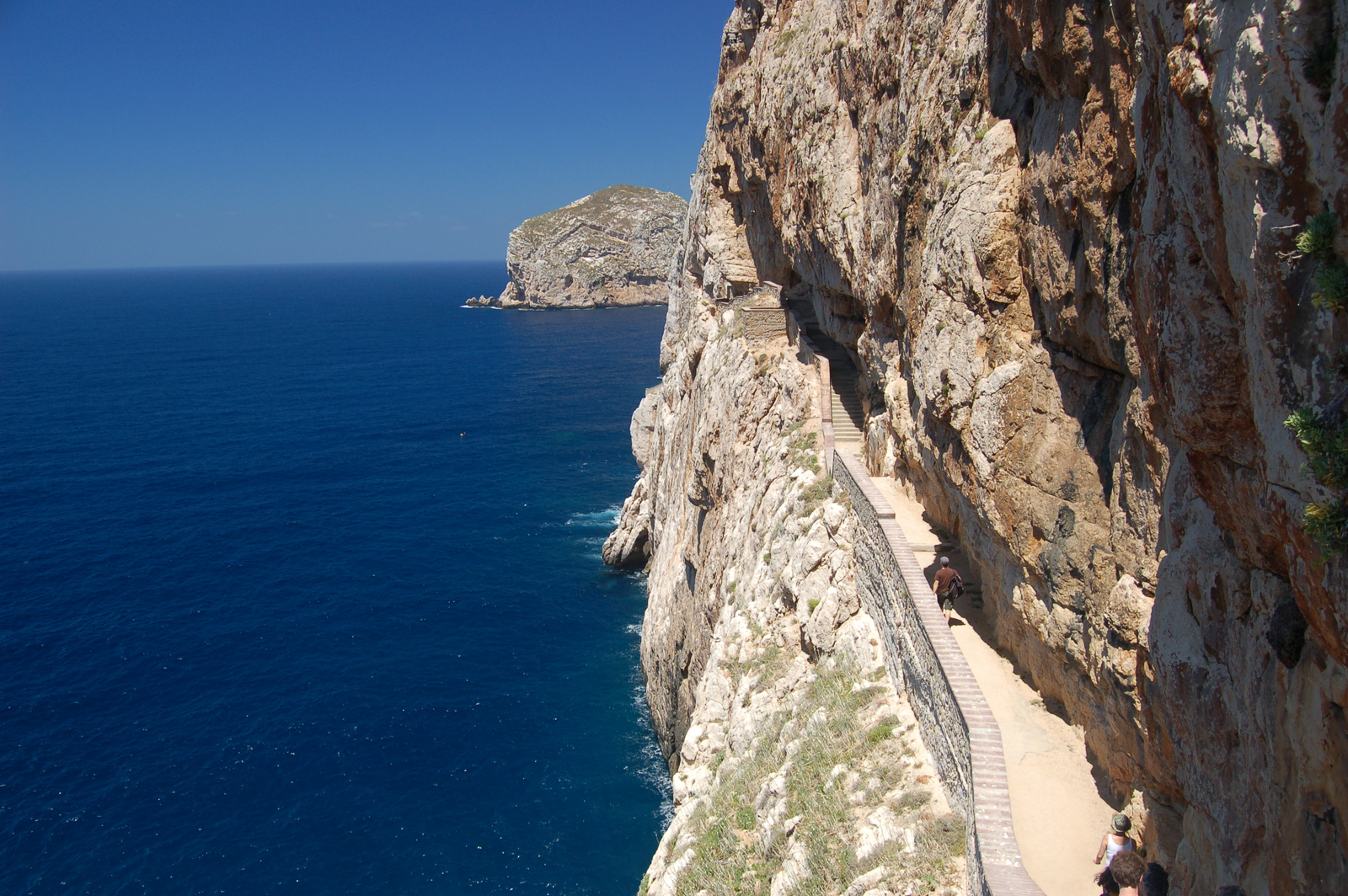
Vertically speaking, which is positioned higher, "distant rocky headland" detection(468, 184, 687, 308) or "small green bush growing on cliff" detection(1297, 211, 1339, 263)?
"distant rocky headland" detection(468, 184, 687, 308)

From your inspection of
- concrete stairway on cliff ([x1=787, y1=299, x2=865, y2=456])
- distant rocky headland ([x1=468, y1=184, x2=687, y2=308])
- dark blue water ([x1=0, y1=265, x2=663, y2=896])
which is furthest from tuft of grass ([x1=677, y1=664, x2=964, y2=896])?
distant rocky headland ([x1=468, y1=184, x2=687, y2=308])

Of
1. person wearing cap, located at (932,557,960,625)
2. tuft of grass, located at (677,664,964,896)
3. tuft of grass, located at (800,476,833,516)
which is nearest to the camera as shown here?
tuft of grass, located at (677,664,964,896)

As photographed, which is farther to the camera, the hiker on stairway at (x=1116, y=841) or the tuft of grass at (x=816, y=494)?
the tuft of grass at (x=816, y=494)

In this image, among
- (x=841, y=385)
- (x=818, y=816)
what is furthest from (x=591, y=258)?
(x=818, y=816)

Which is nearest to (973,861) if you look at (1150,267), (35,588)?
(1150,267)

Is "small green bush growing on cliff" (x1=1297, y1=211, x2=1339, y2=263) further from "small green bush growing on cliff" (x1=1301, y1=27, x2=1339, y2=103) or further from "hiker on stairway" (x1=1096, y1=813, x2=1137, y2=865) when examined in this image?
"hiker on stairway" (x1=1096, y1=813, x2=1137, y2=865)

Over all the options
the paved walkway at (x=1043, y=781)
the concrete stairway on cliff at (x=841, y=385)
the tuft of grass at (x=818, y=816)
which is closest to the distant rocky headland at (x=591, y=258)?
the concrete stairway on cliff at (x=841, y=385)

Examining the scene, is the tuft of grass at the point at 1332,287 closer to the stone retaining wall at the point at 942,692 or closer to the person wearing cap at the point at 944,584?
the stone retaining wall at the point at 942,692
